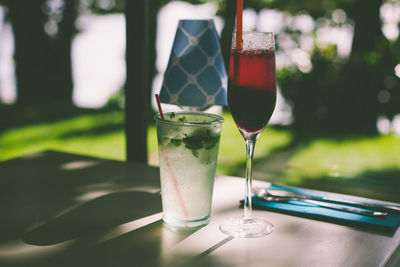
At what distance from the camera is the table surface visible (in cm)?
71

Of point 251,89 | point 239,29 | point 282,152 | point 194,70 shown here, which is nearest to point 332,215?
point 251,89

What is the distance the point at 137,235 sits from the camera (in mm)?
799

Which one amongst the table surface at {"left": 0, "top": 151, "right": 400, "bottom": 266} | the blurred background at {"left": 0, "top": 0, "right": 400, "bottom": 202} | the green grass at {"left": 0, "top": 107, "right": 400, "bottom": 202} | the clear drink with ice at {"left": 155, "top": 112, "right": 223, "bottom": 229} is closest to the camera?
the table surface at {"left": 0, "top": 151, "right": 400, "bottom": 266}

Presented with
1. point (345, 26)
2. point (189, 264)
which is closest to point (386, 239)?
point (189, 264)

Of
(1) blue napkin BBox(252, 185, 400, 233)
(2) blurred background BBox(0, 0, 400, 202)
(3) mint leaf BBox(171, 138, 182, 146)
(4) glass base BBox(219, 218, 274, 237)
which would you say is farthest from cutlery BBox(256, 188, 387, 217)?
(2) blurred background BBox(0, 0, 400, 202)

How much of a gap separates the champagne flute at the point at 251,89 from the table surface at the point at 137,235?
47 millimetres

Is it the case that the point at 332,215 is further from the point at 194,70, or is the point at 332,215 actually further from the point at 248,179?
the point at 194,70

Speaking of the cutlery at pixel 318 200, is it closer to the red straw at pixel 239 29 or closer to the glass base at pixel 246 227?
the glass base at pixel 246 227

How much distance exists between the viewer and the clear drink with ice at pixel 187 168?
81 centimetres

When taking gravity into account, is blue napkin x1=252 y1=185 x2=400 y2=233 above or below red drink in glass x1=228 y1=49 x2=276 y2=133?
below

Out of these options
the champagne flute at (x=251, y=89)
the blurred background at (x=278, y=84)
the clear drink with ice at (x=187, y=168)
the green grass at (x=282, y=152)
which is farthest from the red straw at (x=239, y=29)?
the green grass at (x=282, y=152)

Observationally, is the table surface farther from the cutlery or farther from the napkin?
the napkin

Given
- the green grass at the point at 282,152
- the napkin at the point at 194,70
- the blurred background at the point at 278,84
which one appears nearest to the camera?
the napkin at the point at 194,70

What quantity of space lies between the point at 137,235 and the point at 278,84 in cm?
392
